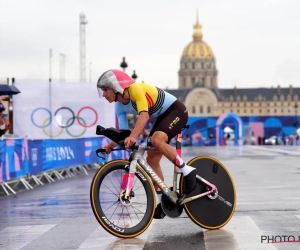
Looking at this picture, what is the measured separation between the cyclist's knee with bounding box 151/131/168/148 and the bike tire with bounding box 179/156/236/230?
1.59 feet

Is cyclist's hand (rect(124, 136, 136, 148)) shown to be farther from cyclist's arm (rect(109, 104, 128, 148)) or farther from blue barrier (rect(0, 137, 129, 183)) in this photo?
blue barrier (rect(0, 137, 129, 183))

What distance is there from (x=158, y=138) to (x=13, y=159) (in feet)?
31.8

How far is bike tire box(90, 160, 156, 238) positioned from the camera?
739cm

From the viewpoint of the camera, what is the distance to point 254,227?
323 inches

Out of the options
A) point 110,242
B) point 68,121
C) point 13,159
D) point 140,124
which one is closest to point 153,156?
point 140,124

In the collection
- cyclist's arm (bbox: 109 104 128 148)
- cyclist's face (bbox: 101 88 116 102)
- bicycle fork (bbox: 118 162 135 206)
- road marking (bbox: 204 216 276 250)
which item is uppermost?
cyclist's face (bbox: 101 88 116 102)

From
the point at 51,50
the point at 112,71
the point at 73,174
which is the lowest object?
the point at 73,174

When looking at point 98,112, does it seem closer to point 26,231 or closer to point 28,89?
point 28,89

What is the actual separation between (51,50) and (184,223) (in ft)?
329

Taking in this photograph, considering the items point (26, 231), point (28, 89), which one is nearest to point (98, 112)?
point (28, 89)

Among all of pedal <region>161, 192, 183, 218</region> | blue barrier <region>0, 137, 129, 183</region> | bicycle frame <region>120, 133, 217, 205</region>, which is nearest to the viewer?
bicycle frame <region>120, 133, 217, 205</region>

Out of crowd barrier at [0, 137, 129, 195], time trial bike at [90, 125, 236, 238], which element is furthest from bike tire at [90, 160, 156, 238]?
crowd barrier at [0, 137, 129, 195]

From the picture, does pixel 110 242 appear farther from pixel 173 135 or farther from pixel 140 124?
pixel 173 135

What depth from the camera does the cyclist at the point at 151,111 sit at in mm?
7570
